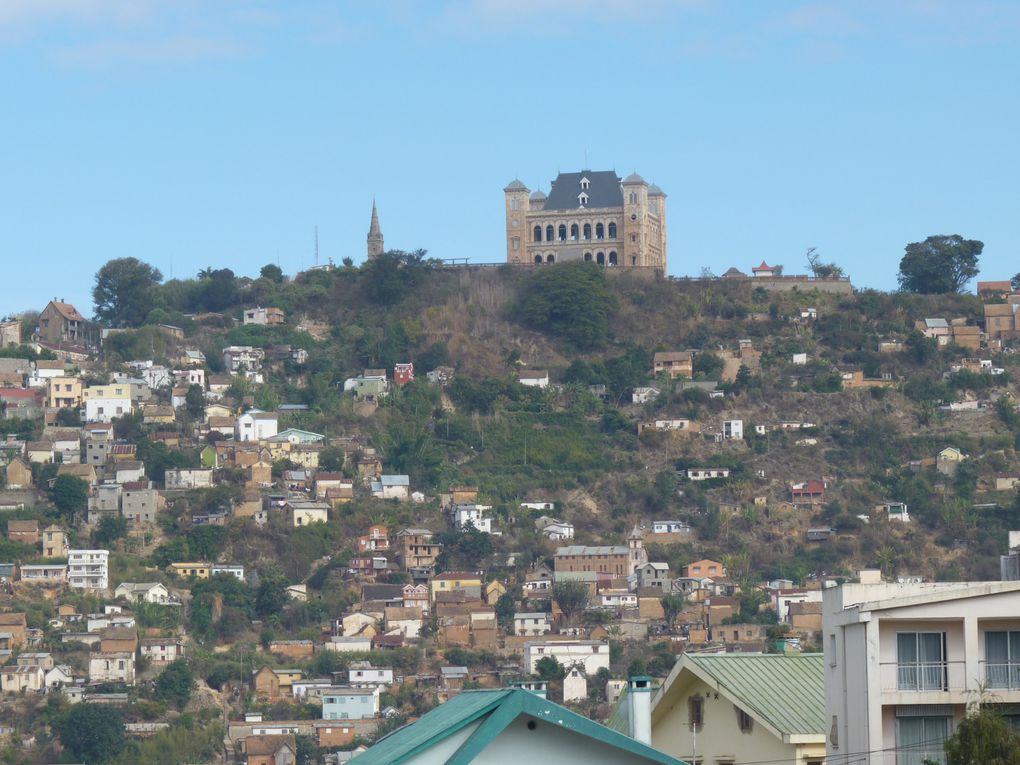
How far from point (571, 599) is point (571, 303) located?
24.1 meters

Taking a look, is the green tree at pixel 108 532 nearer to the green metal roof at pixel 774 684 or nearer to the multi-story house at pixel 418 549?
the multi-story house at pixel 418 549

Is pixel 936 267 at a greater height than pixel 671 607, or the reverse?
pixel 936 267

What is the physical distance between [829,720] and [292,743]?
2209 inches

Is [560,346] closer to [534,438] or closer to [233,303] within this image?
[534,438]

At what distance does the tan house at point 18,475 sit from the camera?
96.9m

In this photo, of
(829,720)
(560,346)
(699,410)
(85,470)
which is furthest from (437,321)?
(829,720)

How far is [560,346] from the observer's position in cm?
11119

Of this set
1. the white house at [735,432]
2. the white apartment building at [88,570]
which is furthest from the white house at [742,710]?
the white house at [735,432]

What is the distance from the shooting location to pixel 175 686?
7694 centimetres

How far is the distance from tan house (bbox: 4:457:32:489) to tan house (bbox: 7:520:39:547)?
576cm

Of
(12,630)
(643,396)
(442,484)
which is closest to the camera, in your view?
(12,630)

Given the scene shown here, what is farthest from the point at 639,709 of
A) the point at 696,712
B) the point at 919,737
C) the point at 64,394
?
the point at 64,394

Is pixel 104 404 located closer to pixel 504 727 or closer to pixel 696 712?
pixel 696 712

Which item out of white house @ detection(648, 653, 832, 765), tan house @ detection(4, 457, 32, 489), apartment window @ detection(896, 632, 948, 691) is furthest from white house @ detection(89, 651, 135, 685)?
apartment window @ detection(896, 632, 948, 691)
